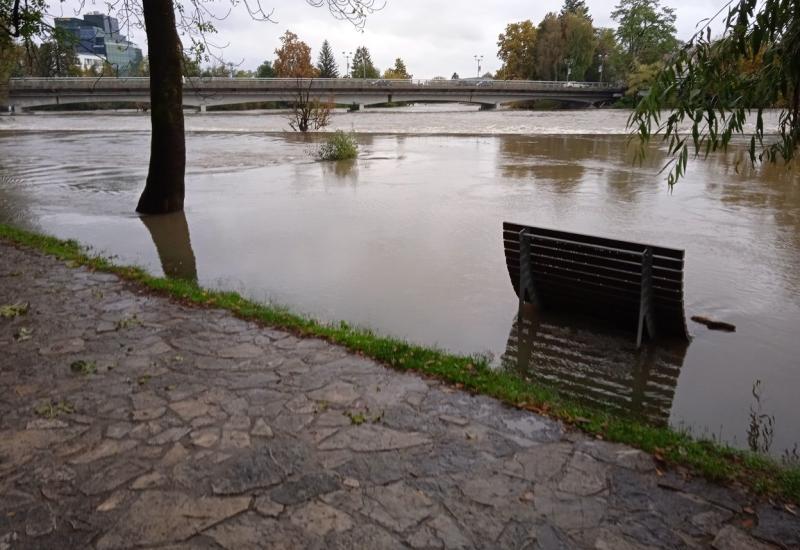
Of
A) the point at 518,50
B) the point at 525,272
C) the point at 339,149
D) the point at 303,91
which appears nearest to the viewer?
the point at 525,272

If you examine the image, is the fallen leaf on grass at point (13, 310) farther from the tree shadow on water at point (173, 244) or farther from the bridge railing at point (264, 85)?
the bridge railing at point (264, 85)

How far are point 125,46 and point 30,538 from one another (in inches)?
473

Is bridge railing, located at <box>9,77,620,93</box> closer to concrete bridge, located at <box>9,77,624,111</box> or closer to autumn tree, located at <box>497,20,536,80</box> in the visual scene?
concrete bridge, located at <box>9,77,624,111</box>

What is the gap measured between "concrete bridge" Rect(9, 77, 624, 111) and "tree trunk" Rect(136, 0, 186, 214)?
4794 centimetres

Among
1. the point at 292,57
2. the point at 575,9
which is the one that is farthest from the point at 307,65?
the point at 575,9

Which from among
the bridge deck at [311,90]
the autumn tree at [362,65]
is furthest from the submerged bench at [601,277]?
the autumn tree at [362,65]

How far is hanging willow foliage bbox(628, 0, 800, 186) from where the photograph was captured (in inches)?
124

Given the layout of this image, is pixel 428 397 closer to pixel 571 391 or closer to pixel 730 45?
pixel 571 391

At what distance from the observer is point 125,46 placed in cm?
1268

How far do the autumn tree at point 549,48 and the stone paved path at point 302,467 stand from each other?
94.0 m

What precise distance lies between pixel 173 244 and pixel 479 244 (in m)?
4.75

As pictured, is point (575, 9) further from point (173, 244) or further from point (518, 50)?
point (173, 244)

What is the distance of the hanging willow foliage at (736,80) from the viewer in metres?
3.15

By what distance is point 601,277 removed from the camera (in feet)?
19.4
